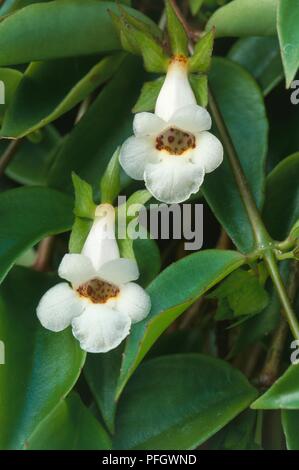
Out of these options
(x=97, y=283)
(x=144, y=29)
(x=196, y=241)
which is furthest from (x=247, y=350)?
(x=144, y=29)

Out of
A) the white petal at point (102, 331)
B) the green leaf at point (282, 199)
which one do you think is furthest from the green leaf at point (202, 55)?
the white petal at point (102, 331)

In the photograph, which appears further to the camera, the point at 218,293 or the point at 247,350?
the point at 247,350

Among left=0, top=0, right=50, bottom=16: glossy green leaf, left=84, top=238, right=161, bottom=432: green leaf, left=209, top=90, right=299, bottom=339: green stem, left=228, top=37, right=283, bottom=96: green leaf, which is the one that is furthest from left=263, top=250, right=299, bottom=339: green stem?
left=0, top=0, right=50, bottom=16: glossy green leaf

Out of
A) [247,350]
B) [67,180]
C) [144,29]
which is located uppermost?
[144,29]

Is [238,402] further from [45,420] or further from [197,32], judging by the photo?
[197,32]

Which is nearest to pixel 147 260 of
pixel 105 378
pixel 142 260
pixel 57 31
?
pixel 142 260

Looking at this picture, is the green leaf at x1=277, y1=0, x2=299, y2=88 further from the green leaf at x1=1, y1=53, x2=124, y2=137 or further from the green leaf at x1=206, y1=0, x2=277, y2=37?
the green leaf at x1=1, y1=53, x2=124, y2=137
